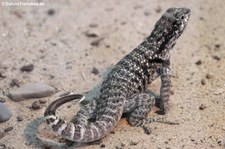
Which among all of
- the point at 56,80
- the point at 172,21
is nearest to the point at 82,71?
the point at 56,80

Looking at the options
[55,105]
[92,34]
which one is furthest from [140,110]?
[92,34]

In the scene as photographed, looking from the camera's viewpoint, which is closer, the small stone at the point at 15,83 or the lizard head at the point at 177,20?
the lizard head at the point at 177,20

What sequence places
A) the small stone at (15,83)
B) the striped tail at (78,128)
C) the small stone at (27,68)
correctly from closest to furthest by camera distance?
the striped tail at (78,128) → the small stone at (15,83) → the small stone at (27,68)

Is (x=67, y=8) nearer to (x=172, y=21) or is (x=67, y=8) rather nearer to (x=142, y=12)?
(x=142, y=12)

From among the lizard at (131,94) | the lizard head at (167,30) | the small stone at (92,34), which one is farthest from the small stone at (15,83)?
the lizard head at (167,30)

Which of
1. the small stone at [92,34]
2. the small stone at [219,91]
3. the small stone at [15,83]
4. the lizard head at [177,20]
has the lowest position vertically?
the small stone at [219,91]

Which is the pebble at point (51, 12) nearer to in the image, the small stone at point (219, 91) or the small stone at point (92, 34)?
the small stone at point (92, 34)
